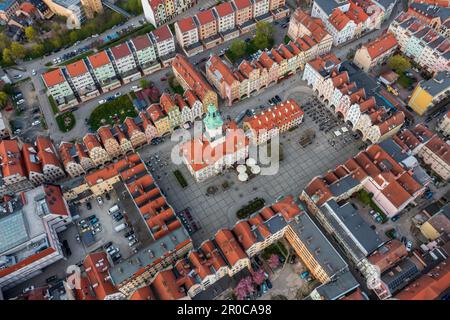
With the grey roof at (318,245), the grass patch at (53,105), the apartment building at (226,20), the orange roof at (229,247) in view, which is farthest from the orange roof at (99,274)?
the apartment building at (226,20)

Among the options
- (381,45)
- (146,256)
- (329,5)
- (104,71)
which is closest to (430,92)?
(381,45)

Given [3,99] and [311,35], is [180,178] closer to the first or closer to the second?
[3,99]

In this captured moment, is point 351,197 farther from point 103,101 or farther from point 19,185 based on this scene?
point 19,185

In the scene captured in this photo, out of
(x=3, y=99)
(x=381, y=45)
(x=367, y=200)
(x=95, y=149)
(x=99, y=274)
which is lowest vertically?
(x=367, y=200)

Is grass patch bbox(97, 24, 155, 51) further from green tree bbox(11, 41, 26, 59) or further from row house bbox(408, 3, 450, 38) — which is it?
row house bbox(408, 3, 450, 38)

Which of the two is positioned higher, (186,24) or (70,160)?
(186,24)

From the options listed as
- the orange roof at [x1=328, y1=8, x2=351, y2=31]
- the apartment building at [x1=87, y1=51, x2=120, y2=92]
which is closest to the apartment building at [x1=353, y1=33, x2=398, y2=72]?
the orange roof at [x1=328, y1=8, x2=351, y2=31]

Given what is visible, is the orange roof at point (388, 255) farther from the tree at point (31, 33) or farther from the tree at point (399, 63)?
the tree at point (31, 33)

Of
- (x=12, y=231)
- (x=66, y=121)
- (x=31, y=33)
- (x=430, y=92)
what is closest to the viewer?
(x=12, y=231)
